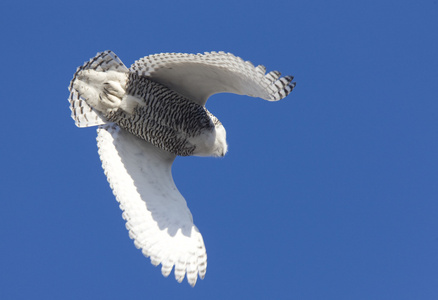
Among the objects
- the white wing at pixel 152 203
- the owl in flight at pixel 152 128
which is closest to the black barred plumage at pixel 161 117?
the owl in flight at pixel 152 128

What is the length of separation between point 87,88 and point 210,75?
1823 mm

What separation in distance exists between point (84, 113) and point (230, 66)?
95.3 inches

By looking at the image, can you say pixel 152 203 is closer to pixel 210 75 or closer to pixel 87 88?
pixel 87 88

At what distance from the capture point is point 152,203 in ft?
32.4

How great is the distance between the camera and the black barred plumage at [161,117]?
9.70 meters

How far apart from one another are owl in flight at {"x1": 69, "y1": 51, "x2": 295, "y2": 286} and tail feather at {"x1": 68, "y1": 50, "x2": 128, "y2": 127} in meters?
0.01

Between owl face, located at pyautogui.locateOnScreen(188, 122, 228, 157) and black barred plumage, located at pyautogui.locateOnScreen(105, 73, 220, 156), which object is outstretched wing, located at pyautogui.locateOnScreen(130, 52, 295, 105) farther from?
owl face, located at pyautogui.locateOnScreen(188, 122, 228, 157)

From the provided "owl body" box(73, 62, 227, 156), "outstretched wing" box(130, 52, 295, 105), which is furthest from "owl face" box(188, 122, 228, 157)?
"outstretched wing" box(130, 52, 295, 105)

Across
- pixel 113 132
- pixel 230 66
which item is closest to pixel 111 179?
pixel 113 132

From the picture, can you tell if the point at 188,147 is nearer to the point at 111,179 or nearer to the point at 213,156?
the point at 213,156

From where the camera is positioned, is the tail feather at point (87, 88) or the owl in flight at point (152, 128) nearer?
the owl in flight at point (152, 128)

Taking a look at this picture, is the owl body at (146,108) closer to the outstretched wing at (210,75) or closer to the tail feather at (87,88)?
the tail feather at (87,88)

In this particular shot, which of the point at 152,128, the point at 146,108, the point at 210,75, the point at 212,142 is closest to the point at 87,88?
the point at 146,108

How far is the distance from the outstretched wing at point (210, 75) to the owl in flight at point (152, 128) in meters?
0.02
